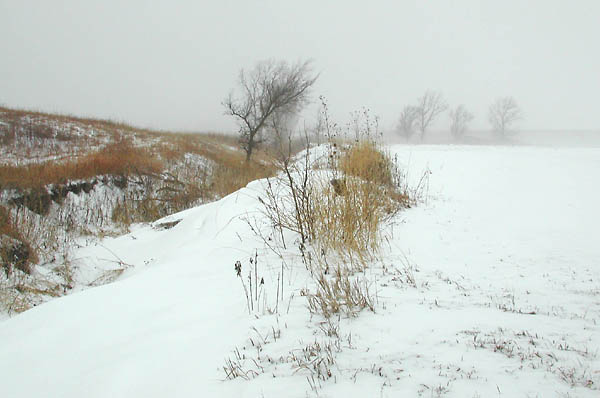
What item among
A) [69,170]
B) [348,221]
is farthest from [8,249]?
[348,221]

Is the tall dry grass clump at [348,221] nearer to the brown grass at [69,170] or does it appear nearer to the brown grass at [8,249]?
the brown grass at [8,249]

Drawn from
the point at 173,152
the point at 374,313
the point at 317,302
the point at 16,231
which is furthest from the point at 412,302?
the point at 173,152

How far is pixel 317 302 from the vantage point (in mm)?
1922

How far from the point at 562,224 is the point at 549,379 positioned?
3970 mm

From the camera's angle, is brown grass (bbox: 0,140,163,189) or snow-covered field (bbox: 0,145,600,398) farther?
brown grass (bbox: 0,140,163,189)

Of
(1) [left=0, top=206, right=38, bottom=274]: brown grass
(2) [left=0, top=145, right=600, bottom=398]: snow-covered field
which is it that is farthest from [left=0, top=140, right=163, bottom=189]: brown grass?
(2) [left=0, top=145, right=600, bottom=398]: snow-covered field

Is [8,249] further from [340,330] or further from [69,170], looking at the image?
[340,330]

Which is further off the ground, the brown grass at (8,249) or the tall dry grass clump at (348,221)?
the tall dry grass clump at (348,221)

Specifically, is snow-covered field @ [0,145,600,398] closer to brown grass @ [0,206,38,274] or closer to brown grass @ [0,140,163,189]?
brown grass @ [0,206,38,274]

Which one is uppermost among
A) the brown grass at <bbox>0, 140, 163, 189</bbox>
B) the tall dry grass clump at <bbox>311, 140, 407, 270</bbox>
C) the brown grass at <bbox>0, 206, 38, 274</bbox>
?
the brown grass at <bbox>0, 140, 163, 189</bbox>

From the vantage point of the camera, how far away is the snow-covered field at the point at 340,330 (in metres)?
1.28

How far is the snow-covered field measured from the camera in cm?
128

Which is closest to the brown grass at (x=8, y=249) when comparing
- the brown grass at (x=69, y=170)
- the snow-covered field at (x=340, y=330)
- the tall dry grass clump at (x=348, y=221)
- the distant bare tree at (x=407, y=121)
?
the brown grass at (x=69, y=170)

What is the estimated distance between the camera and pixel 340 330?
1.69 m
